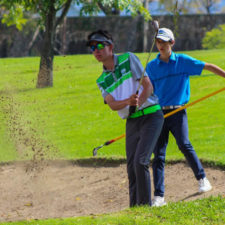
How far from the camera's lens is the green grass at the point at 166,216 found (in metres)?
5.27

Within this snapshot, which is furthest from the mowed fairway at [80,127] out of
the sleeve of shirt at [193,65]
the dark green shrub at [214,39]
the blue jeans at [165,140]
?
the dark green shrub at [214,39]

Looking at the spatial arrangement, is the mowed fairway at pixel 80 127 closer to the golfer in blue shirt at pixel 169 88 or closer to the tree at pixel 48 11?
the tree at pixel 48 11

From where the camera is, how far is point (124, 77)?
5.59m

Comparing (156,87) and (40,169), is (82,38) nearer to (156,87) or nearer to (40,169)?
(40,169)

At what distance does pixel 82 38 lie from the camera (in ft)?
115

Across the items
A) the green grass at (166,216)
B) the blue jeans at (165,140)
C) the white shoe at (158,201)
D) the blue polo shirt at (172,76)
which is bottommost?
the white shoe at (158,201)

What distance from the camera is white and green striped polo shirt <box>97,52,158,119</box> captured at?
5.58 metres

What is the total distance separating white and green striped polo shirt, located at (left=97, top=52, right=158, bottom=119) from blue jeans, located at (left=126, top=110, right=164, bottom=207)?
0.58ft

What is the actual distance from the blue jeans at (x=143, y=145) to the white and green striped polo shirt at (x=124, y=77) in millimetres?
178

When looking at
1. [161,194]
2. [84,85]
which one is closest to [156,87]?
[161,194]

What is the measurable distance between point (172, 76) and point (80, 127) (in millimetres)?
6897

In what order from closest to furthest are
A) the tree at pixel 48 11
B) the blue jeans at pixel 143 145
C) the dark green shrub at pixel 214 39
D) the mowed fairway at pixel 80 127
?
the blue jeans at pixel 143 145
the mowed fairway at pixel 80 127
the tree at pixel 48 11
the dark green shrub at pixel 214 39

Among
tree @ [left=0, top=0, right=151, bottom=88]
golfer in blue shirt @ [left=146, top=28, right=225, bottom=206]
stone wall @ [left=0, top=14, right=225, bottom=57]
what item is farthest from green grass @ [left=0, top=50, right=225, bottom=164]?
stone wall @ [left=0, top=14, right=225, bottom=57]

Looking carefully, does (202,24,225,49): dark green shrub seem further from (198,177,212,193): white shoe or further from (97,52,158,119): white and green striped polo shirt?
(97,52,158,119): white and green striped polo shirt
